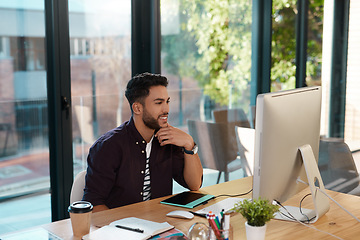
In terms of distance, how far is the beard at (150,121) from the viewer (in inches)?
98.3

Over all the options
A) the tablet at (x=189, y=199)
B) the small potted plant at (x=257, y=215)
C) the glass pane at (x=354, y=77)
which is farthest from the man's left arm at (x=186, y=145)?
the glass pane at (x=354, y=77)

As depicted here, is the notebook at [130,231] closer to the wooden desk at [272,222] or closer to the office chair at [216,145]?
the wooden desk at [272,222]

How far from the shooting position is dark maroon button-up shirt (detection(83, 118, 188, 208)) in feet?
7.59

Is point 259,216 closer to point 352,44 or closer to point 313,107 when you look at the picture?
point 313,107

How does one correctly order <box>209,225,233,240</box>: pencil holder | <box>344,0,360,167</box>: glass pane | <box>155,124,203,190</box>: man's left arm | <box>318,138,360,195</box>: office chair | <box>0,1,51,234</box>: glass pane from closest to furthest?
1. <box>209,225,233,240</box>: pencil holder
2. <box>155,124,203,190</box>: man's left arm
3. <box>0,1,51,234</box>: glass pane
4. <box>318,138,360,195</box>: office chair
5. <box>344,0,360,167</box>: glass pane

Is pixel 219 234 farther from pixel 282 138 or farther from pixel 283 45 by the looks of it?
pixel 283 45

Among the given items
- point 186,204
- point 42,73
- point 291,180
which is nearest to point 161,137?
point 186,204

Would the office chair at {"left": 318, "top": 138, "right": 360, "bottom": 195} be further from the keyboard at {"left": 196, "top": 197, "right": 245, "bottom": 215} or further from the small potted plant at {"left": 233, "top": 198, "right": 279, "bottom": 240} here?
the small potted plant at {"left": 233, "top": 198, "right": 279, "bottom": 240}

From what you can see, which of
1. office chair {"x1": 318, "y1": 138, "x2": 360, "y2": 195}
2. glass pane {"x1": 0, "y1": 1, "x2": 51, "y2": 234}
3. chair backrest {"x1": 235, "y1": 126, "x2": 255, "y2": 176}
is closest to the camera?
glass pane {"x1": 0, "y1": 1, "x2": 51, "y2": 234}

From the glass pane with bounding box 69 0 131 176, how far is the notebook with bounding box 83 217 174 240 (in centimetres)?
169

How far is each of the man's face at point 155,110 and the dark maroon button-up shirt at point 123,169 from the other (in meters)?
0.08

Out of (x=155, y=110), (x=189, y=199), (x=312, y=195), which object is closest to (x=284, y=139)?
(x=312, y=195)

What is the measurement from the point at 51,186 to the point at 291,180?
2000mm

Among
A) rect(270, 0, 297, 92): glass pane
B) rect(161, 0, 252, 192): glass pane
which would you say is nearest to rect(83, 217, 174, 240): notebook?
rect(161, 0, 252, 192): glass pane
